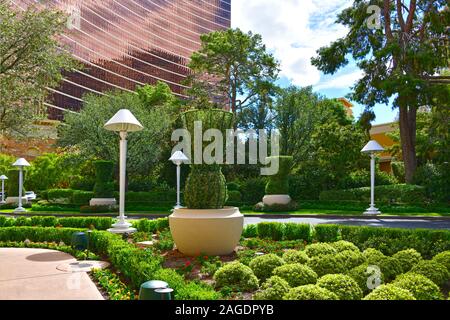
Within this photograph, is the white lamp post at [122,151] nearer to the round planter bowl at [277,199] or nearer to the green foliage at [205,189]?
the green foliage at [205,189]

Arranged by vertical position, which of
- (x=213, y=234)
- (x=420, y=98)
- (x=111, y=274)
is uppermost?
(x=420, y=98)

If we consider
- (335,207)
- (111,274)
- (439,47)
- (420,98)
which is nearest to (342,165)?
(335,207)

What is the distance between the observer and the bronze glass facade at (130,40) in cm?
7919

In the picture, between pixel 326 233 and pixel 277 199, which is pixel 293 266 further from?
pixel 277 199

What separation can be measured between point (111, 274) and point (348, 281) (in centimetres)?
408

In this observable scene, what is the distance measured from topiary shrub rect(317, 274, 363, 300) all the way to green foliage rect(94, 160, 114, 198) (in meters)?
21.4

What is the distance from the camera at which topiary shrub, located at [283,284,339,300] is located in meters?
4.77

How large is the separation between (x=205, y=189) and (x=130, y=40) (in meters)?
93.3

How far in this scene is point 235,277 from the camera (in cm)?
631

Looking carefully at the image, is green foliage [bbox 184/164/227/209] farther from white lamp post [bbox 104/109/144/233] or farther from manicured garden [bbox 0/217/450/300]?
white lamp post [bbox 104/109/144/233]

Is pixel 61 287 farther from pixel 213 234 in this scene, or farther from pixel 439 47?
pixel 439 47

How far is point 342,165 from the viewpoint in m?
25.9

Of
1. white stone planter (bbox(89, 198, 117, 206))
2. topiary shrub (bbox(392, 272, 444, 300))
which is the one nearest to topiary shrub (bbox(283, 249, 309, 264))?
topiary shrub (bbox(392, 272, 444, 300))
